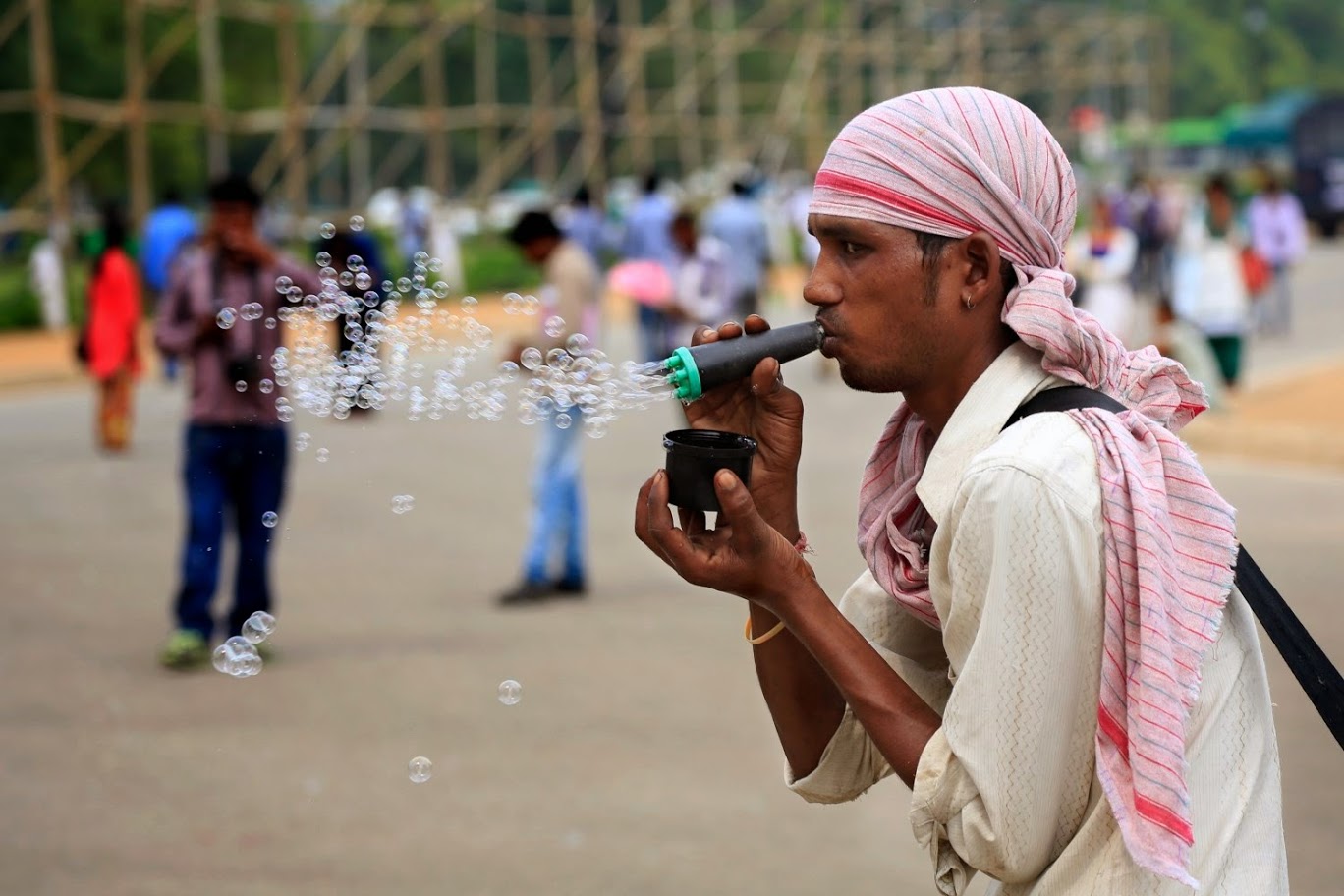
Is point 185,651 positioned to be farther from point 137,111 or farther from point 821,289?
point 137,111

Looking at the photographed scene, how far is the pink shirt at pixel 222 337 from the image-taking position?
269 inches

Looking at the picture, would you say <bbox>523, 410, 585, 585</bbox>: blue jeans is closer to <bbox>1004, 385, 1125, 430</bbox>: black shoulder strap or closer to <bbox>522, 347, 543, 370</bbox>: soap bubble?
<bbox>522, 347, 543, 370</bbox>: soap bubble

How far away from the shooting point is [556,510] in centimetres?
780

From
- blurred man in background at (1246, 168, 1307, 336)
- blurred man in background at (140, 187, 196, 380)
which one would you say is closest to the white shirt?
blurred man in background at (140, 187, 196, 380)

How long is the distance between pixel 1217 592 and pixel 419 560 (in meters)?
7.23

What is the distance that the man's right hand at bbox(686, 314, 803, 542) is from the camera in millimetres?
2064

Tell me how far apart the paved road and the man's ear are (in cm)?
290

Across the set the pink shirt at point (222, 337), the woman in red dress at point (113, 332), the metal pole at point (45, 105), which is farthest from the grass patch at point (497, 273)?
the pink shirt at point (222, 337)

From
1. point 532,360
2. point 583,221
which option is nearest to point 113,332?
point 583,221

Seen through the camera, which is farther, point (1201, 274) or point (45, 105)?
point (45, 105)

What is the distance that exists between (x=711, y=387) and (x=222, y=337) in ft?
17.0

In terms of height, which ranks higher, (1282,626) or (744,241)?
(1282,626)

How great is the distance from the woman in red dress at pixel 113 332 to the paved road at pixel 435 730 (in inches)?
95.4

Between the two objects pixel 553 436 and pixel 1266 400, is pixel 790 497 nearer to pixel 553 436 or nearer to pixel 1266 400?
pixel 553 436
